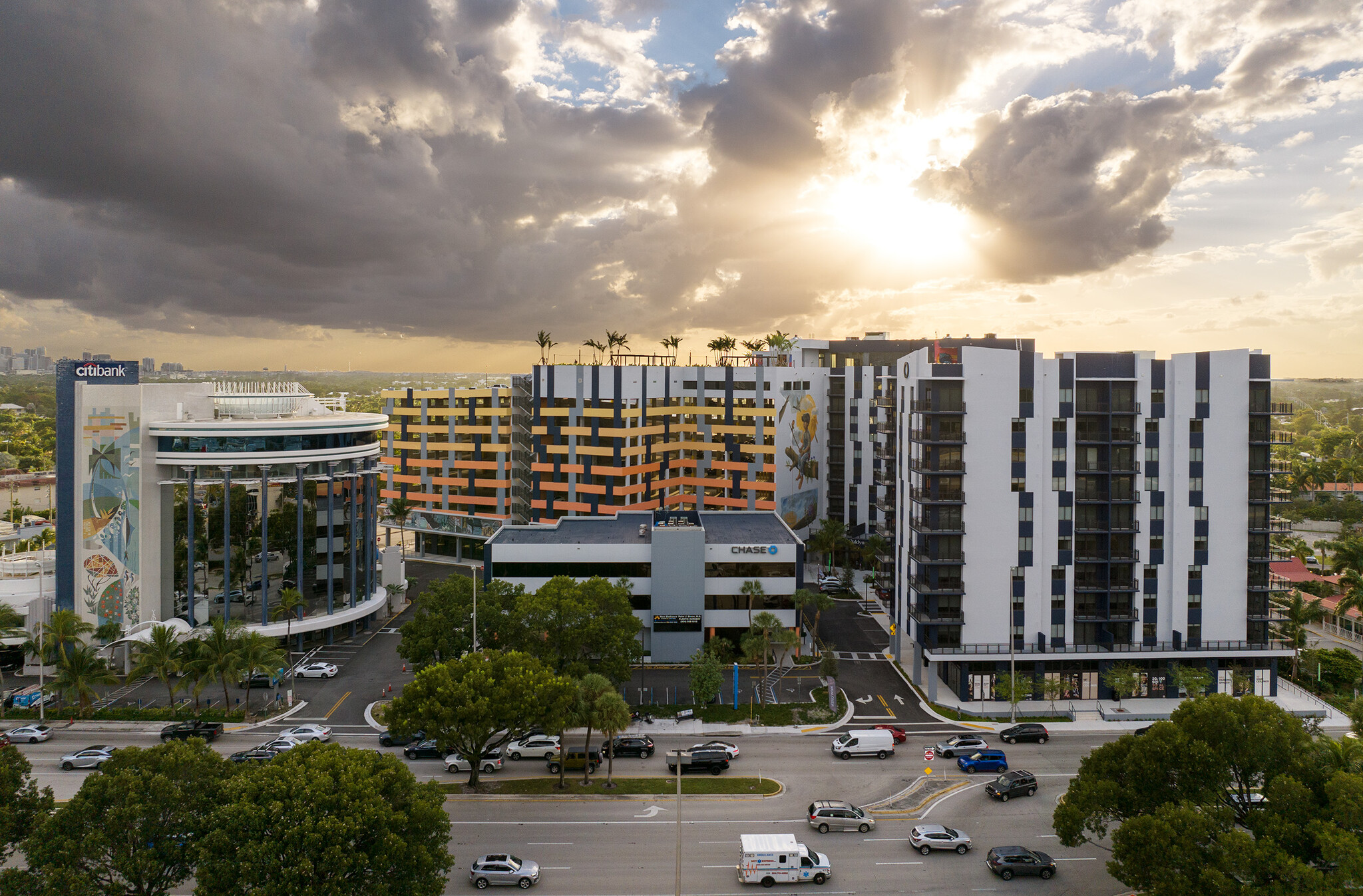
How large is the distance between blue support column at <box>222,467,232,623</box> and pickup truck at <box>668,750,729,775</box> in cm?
5601

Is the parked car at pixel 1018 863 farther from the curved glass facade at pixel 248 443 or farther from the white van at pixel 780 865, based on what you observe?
the curved glass facade at pixel 248 443

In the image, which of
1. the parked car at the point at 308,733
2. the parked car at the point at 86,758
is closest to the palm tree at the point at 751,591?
the parked car at the point at 308,733

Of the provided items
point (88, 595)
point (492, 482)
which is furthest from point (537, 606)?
point (492, 482)

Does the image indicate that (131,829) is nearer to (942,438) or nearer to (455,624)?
(455,624)

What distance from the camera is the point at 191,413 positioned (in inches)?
3565

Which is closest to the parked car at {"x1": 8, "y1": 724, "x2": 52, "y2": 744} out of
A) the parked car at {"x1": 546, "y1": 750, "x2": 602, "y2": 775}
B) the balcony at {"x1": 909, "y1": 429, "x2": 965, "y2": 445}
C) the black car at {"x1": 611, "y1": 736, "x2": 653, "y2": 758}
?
the parked car at {"x1": 546, "y1": 750, "x2": 602, "y2": 775}

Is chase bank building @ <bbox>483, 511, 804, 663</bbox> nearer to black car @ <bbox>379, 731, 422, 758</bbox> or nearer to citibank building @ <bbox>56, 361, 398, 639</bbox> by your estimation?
black car @ <bbox>379, 731, 422, 758</bbox>

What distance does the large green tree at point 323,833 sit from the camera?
1374 inches

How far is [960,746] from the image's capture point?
63.7 meters

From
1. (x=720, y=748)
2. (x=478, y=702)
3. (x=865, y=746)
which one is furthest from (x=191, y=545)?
(x=865, y=746)

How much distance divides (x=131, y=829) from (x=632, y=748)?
35072 mm

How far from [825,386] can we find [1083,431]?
68.9 meters

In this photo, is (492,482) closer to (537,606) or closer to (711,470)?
(711,470)

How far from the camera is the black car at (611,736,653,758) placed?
63.0 metres
